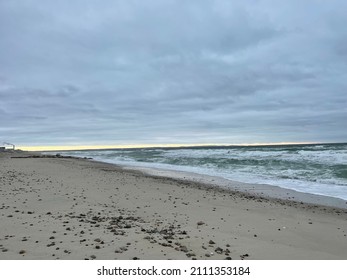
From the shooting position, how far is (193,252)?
4586 millimetres

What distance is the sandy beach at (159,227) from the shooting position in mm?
4617

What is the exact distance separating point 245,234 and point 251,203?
429cm

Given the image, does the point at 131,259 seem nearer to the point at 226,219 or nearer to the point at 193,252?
the point at 193,252

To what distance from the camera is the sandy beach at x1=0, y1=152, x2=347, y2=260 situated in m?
4.62

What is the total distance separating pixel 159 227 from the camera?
6.09 meters

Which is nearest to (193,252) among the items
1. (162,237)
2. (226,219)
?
(162,237)

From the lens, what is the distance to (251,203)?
33.4 feet

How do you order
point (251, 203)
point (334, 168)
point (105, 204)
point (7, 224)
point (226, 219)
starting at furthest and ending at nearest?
point (334, 168), point (251, 203), point (105, 204), point (226, 219), point (7, 224)

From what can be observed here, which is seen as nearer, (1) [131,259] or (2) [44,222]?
(1) [131,259]

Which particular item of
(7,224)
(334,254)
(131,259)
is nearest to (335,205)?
(334,254)

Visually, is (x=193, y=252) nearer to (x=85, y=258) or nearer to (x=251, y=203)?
(x=85, y=258)

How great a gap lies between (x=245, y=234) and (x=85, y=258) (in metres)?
3.16
